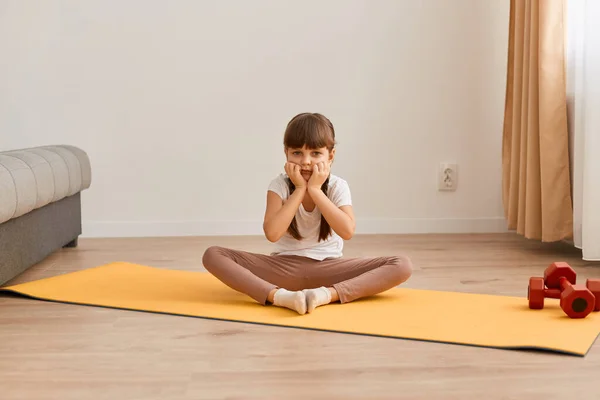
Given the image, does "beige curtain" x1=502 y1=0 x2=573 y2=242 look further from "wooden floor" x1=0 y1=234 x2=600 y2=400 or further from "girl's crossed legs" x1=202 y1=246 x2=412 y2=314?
"wooden floor" x1=0 y1=234 x2=600 y2=400

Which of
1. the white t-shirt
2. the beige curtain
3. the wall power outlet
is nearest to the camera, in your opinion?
the white t-shirt

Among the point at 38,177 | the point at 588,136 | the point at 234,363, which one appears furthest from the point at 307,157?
the point at 588,136

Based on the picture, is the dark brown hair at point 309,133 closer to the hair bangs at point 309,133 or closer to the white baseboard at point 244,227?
the hair bangs at point 309,133

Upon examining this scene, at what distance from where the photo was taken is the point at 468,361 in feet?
5.29

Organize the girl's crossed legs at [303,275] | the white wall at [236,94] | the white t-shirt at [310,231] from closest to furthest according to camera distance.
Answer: the girl's crossed legs at [303,275]
the white t-shirt at [310,231]
the white wall at [236,94]

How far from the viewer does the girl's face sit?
7.23ft

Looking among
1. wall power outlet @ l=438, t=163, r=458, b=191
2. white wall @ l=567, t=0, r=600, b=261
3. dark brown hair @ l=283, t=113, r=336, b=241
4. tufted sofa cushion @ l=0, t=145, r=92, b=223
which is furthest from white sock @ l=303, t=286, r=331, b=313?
wall power outlet @ l=438, t=163, r=458, b=191

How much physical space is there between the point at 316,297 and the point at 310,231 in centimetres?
30

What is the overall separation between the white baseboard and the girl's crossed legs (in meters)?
1.41

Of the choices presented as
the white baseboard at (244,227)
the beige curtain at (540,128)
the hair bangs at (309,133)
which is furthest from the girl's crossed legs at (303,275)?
the white baseboard at (244,227)

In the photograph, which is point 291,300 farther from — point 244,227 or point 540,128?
point 244,227

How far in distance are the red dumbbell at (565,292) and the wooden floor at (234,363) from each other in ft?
0.68

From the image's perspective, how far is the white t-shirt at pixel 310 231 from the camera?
226cm

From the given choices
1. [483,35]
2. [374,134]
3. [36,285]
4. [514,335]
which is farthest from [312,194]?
[483,35]
